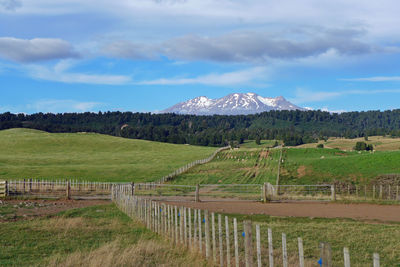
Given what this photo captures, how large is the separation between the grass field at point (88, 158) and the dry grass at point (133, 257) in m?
43.1

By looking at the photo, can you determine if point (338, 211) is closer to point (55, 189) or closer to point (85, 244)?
point (85, 244)

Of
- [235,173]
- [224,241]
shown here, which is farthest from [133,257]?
[235,173]

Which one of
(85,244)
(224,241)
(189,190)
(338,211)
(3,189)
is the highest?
(3,189)

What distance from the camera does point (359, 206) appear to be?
1178 inches

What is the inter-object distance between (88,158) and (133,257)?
78991mm

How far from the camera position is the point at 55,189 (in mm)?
40656

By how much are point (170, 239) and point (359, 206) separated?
18.3 metres

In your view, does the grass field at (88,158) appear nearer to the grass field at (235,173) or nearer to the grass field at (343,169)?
the grass field at (235,173)

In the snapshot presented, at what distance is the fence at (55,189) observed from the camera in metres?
36.7

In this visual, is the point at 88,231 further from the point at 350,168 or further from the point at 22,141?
the point at 22,141

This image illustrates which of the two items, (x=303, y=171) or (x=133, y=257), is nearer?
(x=133, y=257)

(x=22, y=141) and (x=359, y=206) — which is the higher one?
(x=22, y=141)

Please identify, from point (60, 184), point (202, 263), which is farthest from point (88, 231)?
point (60, 184)

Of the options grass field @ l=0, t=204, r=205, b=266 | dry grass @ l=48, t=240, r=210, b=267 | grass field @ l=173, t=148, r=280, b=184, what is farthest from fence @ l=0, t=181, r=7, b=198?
dry grass @ l=48, t=240, r=210, b=267
